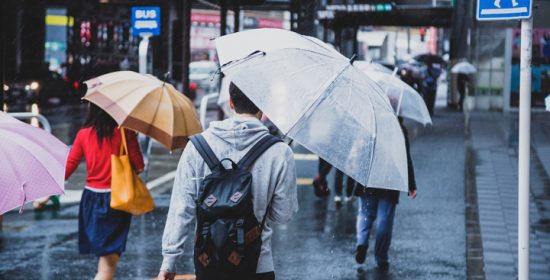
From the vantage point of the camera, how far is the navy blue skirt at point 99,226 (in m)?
6.34

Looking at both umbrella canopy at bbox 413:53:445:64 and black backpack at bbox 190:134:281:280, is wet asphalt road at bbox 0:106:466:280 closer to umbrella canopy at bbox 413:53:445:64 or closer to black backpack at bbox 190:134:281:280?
black backpack at bbox 190:134:281:280

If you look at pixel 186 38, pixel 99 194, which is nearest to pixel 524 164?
pixel 99 194

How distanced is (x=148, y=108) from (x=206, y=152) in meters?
2.41

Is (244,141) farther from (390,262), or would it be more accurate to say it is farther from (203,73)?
(203,73)

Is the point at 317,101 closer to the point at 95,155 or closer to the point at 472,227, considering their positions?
the point at 95,155

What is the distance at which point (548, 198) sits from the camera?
1251 centimetres

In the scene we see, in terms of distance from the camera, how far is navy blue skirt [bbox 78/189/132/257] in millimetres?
6340

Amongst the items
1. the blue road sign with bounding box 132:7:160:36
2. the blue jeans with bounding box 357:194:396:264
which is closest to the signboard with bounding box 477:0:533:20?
the blue jeans with bounding box 357:194:396:264

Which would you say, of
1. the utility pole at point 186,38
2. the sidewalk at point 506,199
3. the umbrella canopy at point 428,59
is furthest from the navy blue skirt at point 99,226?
the umbrella canopy at point 428,59

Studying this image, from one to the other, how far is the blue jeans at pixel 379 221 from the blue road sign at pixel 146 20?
11.8 metres

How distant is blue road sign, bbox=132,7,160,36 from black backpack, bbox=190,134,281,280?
1547 cm

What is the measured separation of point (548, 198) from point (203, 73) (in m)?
33.4

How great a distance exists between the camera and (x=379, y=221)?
8156 mm

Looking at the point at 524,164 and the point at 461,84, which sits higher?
the point at 524,164
